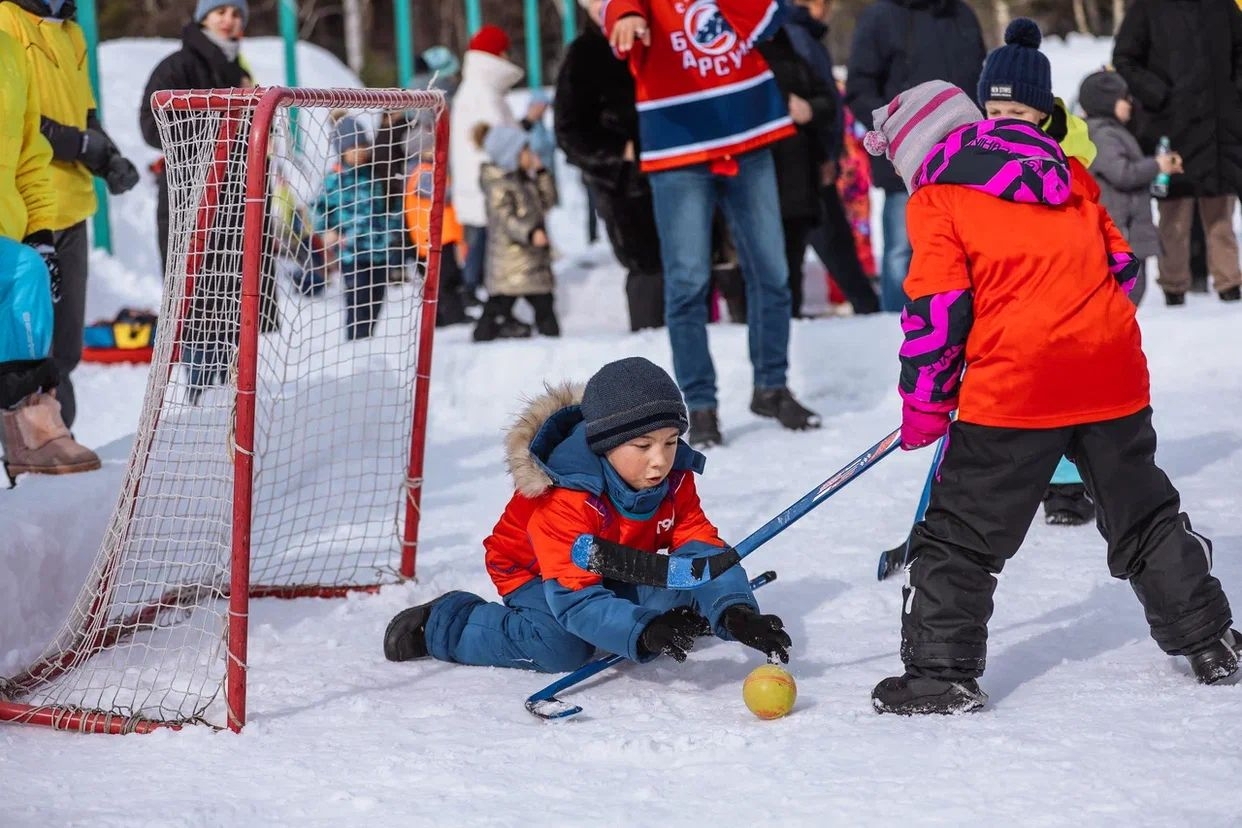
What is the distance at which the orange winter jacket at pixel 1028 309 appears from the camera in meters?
2.95

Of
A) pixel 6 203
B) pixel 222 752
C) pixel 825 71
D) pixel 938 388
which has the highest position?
pixel 825 71

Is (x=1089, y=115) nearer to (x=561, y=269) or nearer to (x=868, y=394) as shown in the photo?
(x=868, y=394)

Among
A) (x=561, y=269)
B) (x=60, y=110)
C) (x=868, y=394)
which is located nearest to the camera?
(x=60, y=110)

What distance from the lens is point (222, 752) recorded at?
10.2 feet

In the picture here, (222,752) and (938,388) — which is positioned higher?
(938,388)

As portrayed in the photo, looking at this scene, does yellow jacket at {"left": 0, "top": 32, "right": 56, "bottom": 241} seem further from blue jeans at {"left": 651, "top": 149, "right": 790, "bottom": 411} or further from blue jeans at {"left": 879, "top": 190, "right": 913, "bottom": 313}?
blue jeans at {"left": 879, "top": 190, "right": 913, "bottom": 313}

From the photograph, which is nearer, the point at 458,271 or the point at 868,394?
the point at 868,394

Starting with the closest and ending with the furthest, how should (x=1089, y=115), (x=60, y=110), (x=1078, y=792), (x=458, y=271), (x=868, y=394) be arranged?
(x=1078, y=792) < (x=60, y=110) < (x=868, y=394) < (x=1089, y=115) < (x=458, y=271)

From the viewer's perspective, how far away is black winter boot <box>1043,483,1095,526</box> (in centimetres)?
458

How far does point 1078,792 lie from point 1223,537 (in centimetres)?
195

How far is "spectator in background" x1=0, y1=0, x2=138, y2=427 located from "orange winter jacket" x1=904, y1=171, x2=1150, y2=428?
3.12 meters

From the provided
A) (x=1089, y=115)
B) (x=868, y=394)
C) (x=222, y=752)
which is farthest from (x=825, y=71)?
(x=222, y=752)

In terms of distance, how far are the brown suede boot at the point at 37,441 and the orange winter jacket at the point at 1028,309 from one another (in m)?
2.74

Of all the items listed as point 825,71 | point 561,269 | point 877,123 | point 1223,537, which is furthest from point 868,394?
point 561,269
